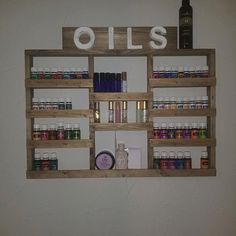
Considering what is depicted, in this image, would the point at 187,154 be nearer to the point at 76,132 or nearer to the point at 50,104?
the point at 76,132

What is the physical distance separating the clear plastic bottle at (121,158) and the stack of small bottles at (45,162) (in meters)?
0.38

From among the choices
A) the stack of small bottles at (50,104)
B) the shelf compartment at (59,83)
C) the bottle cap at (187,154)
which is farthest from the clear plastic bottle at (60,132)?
the bottle cap at (187,154)

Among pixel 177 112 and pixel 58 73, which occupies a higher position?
pixel 58 73

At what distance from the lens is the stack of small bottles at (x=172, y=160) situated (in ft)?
6.04

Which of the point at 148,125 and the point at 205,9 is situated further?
the point at 205,9

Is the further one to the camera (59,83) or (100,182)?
(100,182)

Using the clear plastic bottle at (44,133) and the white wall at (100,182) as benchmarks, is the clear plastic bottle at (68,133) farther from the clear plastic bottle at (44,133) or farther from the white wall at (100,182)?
the white wall at (100,182)

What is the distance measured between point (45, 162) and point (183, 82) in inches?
38.9

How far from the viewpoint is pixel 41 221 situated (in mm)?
1899

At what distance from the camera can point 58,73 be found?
1.82m

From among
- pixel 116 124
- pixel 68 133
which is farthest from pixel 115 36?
pixel 68 133
